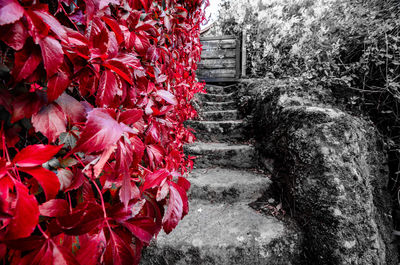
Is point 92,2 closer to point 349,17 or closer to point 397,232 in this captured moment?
point 397,232

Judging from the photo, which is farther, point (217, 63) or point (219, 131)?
point (217, 63)

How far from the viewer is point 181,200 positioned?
71 centimetres

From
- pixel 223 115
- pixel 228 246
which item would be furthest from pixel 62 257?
pixel 223 115

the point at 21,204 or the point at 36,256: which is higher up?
the point at 21,204

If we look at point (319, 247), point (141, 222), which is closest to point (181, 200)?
point (141, 222)

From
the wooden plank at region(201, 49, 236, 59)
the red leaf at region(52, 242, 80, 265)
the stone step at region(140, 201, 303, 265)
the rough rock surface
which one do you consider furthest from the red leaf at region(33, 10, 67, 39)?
the wooden plank at region(201, 49, 236, 59)

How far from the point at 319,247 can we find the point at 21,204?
1.63 meters

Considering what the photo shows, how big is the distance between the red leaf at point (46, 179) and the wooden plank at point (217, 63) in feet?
19.6

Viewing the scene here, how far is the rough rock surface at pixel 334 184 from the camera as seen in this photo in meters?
1.28

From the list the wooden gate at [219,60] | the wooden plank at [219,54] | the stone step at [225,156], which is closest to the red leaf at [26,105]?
the stone step at [225,156]

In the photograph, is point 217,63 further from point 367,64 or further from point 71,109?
point 71,109

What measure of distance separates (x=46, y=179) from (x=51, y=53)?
11.2 inches

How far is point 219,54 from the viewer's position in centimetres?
600

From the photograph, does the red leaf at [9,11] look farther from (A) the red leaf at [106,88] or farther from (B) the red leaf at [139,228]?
(B) the red leaf at [139,228]
